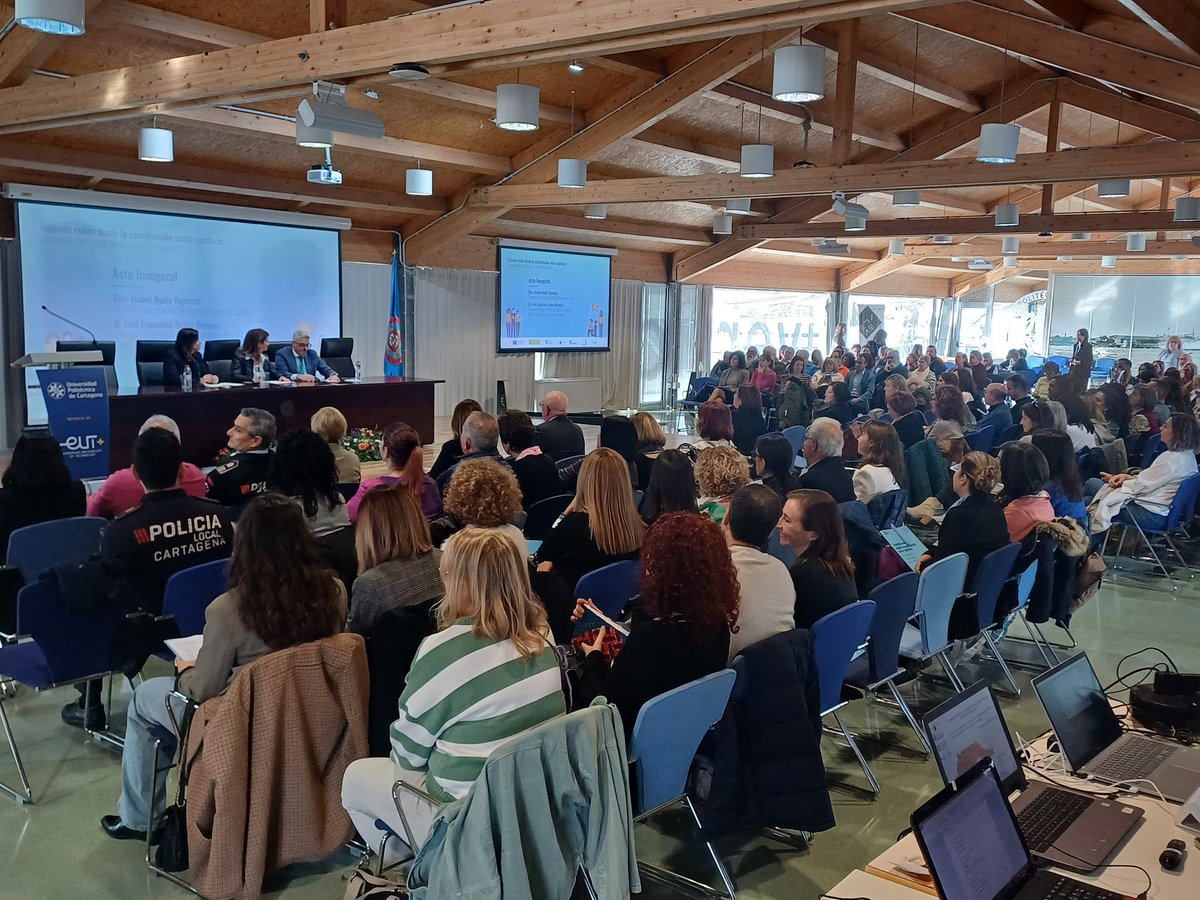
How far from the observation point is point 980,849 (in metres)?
1.81

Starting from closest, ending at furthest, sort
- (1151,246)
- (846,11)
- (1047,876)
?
(1047,876)
(846,11)
(1151,246)

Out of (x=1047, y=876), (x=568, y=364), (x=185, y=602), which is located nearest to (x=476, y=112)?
(x=568, y=364)

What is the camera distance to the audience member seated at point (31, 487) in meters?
4.22

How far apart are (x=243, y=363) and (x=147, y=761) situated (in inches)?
286

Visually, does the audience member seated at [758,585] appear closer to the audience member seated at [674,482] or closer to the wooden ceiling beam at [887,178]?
the audience member seated at [674,482]

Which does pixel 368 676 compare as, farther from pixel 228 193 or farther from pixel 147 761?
pixel 228 193

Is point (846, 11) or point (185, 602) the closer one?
point (185, 602)

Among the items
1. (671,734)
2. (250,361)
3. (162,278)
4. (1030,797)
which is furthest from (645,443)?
(162,278)

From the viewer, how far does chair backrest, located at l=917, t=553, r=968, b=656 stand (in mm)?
3926

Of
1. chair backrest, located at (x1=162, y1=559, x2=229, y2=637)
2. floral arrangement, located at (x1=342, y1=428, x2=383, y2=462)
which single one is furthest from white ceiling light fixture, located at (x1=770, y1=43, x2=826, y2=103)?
floral arrangement, located at (x1=342, y1=428, x2=383, y2=462)

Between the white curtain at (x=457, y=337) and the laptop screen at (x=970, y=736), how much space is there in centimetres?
1225

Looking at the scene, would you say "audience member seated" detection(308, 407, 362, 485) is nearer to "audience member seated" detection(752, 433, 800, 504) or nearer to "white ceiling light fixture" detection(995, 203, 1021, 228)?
"audience member seated" detection(752, 433, 800, 504)

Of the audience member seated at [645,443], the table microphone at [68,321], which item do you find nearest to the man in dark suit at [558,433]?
the audience member seated at [645,443]

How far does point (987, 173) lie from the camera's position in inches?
372
